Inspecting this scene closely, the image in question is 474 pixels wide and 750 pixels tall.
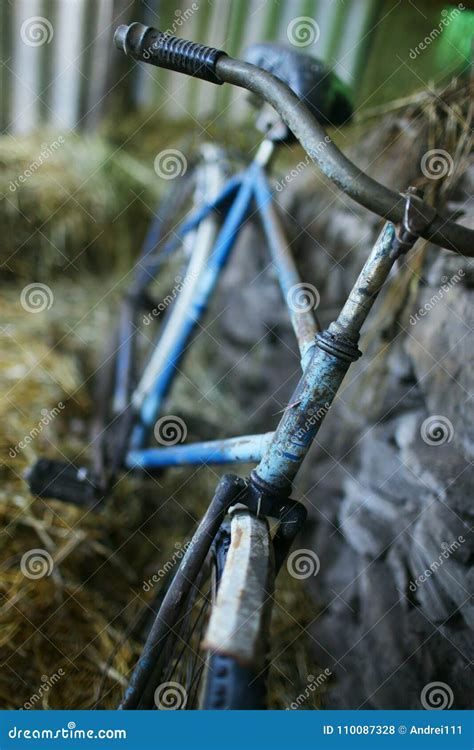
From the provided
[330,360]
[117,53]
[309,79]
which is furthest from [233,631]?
[117,53]

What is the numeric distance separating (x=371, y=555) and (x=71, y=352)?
46.7 inches

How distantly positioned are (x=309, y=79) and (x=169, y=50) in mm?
399

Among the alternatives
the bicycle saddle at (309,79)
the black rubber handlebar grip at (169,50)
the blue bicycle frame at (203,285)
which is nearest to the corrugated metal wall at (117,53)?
the bicycle saddle at (309,79)

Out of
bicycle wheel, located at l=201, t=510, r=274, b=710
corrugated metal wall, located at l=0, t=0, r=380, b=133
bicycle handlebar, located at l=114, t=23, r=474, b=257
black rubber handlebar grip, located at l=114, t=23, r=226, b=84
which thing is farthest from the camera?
corrugated metal wall, located at l=0, t=0, r=380, b=133

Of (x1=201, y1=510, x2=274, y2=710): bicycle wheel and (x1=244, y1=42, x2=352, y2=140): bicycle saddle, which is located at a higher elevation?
(x1=244, y1=42, x2=352, y2=140): bicycle saddle

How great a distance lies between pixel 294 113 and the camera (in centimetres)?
73

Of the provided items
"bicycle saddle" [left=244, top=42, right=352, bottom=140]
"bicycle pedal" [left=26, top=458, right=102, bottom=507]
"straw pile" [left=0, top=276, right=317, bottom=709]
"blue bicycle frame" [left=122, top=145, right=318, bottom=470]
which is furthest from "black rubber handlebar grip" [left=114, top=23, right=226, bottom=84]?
"straw pile" [left=0, top=276, right=317, bottom=709]

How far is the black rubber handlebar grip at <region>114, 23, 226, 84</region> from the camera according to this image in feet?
2.65

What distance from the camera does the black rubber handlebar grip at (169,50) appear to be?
0.81 meters

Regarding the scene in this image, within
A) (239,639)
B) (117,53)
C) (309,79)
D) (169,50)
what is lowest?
(239,639)

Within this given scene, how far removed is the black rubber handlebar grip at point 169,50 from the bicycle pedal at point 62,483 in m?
0.82

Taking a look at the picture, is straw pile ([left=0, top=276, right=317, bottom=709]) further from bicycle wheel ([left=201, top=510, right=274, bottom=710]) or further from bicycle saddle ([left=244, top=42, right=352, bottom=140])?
bicycle saddle ([left=244, top=42, right=352, bottom=140])

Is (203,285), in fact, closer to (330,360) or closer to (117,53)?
(330,360)
